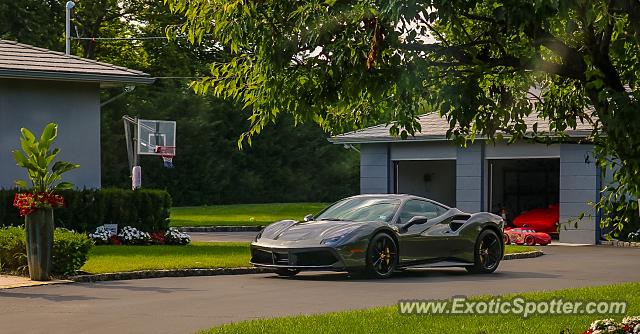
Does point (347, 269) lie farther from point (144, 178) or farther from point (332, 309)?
point (144, 178)

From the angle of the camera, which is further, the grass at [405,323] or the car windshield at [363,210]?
the car windshield at [363,210]

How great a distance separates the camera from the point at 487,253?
20391 mm

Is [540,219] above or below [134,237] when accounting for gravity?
above

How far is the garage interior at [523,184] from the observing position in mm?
37625

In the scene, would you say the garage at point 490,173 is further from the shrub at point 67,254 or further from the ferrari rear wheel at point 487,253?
the shrub at point 67,254

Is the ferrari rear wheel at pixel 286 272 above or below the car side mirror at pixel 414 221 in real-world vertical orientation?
below

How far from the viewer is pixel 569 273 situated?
20.3 meters

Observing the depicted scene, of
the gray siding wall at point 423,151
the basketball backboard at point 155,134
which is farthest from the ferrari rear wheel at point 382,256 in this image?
the basketball backboard at point 155,134

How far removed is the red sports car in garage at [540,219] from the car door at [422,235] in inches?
559

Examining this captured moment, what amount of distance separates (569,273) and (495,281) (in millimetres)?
2595

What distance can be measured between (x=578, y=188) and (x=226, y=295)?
58.2 ft

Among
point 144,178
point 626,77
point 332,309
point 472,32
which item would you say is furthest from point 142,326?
point 144,178

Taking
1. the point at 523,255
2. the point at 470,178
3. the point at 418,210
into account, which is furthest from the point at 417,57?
the point at 470,178

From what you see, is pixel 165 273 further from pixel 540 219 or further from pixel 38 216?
pixel 540 219
